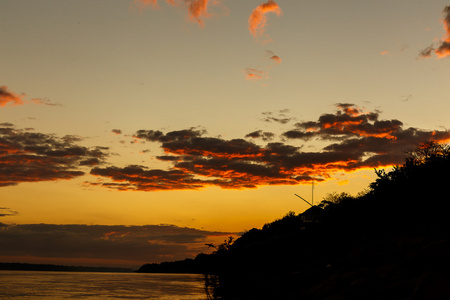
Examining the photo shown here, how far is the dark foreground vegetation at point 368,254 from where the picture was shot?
15.5 meters

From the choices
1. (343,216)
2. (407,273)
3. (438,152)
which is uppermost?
(438,152)

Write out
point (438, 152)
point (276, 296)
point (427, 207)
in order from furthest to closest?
1. point (438, 152)
2. point (427, 207)
3. point (276, 296)

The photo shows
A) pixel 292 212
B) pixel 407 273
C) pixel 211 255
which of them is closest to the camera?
pixel 407 273

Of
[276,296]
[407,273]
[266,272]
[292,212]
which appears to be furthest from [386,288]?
[292,212]

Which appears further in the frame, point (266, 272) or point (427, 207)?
point (427, 207)

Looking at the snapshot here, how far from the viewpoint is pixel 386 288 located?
14562mm

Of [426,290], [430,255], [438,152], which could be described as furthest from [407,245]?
[438,152]

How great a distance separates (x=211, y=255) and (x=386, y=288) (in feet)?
51.3

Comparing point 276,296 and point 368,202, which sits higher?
point 368,202

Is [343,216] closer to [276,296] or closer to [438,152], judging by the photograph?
[438,152]

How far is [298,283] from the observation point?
71.0 feet

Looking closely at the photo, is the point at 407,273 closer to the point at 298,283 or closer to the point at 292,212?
the point at 298,283

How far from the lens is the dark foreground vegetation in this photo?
15469 millimetres

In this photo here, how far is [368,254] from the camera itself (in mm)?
22109
